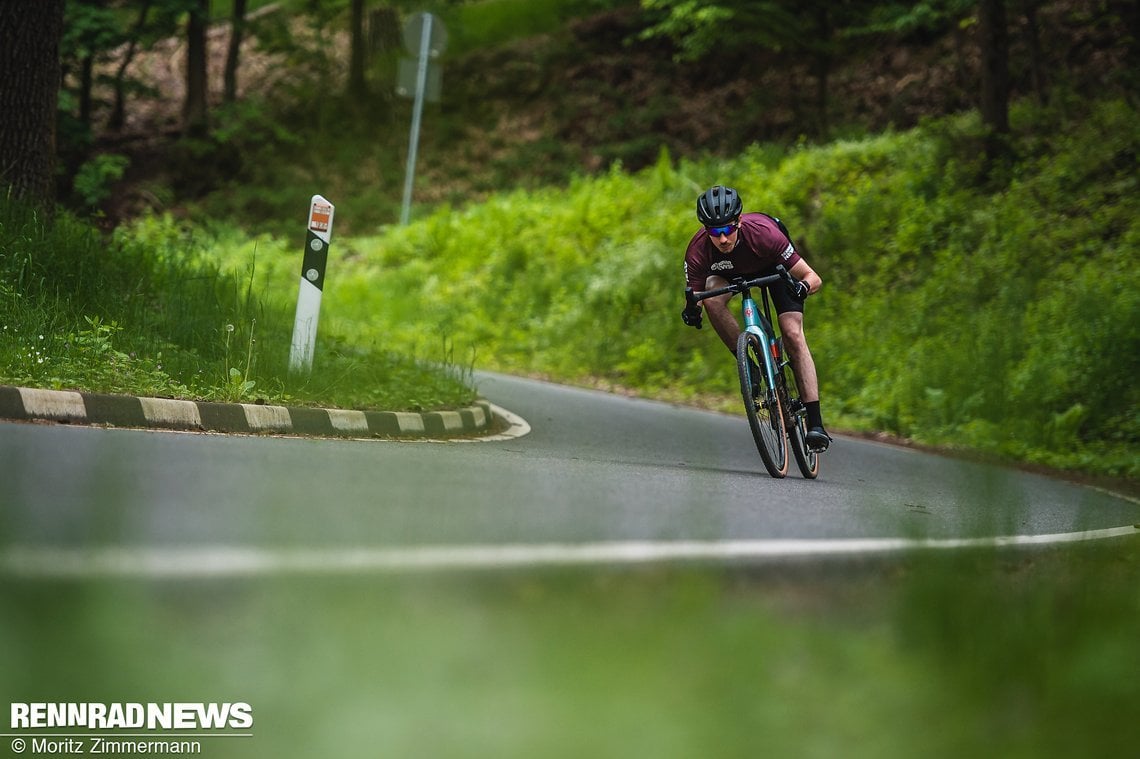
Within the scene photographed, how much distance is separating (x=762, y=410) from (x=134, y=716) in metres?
6.10

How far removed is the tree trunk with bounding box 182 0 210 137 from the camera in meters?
36.1

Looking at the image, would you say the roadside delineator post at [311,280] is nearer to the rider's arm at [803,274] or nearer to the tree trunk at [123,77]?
the rider's arm at [803,274]

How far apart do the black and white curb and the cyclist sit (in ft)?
8.84

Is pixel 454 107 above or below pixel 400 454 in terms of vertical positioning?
above

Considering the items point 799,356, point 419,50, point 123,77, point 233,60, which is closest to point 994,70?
point 799,356

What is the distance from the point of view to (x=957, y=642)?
14.6ft

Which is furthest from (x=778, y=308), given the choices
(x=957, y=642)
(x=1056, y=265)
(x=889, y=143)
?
(x=889, y=143)

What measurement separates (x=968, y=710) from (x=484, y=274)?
895 inches

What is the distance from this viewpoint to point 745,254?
9062 mm

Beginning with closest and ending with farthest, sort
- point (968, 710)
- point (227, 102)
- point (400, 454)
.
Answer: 1. point (968, 710)
2. point (400, 454)
3. point (227, 102)

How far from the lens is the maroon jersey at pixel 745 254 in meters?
8.95

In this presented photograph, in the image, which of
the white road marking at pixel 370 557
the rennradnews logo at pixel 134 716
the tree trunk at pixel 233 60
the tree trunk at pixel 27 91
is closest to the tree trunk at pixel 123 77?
the tree trunk at pixel 233 60

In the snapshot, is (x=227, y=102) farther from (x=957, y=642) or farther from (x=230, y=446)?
(x=957, y=642)

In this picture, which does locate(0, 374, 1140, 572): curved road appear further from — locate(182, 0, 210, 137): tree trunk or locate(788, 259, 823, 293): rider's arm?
locate(182, 0, 210, 137): tree trunk
